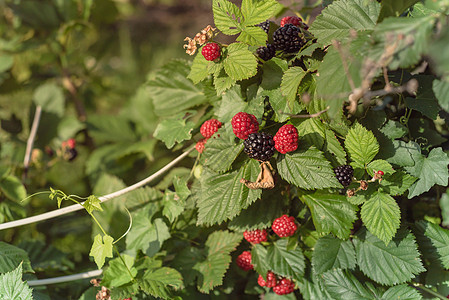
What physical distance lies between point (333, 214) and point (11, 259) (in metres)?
0.66

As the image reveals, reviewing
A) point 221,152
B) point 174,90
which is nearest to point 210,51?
point 221,152

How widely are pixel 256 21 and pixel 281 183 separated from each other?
12.3 inches

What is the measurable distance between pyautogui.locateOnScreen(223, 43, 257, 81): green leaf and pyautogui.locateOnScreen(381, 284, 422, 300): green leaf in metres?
0.47

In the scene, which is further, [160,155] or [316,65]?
[160,155]

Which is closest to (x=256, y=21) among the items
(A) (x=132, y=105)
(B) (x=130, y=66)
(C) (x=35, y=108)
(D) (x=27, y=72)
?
(A) (x=132, y=105)

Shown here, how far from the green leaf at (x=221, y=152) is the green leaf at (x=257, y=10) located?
8.2 inches

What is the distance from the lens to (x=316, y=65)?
1.99 ft

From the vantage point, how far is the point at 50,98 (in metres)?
1.38

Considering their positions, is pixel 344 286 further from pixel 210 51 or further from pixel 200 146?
pixel 210 51

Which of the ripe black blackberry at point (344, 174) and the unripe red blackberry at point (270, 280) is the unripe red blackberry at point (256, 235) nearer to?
the unripe red blackberry at point (270, 280)

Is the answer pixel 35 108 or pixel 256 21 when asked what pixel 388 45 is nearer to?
pixel 256 21

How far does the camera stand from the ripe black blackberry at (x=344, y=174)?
607 mm

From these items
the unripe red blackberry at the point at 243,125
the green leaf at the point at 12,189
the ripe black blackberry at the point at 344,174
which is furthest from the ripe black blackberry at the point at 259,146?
the green leaf at the point at 12,189

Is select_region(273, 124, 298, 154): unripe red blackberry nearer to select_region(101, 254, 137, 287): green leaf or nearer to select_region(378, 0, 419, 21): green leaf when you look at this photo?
select_region(378, 0, 419, 21): green leaf
